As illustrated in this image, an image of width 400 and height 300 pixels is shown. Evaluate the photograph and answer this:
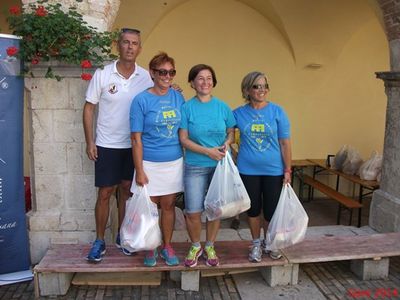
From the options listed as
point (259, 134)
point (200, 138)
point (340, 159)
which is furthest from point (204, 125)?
point (340, 159)

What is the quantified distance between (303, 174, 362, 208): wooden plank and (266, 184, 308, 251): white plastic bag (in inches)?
125

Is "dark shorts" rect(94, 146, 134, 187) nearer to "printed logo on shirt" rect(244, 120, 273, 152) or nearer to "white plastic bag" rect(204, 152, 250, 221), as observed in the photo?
"white plastic bag" rect(204, 152, 250, 221)

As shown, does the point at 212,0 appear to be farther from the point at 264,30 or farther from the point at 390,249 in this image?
the point at 390,249

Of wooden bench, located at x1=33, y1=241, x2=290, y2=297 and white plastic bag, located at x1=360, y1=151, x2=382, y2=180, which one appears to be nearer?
wooden bench, located at x1=33, y1=241, x2=290, y2=297

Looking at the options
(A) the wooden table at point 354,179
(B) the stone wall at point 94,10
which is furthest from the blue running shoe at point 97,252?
(A) the wooden table at point 354,179

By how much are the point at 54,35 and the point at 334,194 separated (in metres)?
5.25

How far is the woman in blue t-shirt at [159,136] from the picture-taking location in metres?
3.04

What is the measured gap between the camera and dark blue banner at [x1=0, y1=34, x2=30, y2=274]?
11.0 ft

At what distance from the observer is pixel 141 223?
10.1ft

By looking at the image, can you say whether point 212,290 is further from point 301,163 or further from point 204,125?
point 301,163

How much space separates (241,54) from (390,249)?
16.4 ft

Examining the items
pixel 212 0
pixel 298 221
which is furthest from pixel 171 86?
pixel 212 0

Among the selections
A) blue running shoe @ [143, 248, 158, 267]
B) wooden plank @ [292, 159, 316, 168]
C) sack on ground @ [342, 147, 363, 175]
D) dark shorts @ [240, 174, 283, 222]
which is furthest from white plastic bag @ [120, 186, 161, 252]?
wooden plank @ [292, 159, 316, 168]

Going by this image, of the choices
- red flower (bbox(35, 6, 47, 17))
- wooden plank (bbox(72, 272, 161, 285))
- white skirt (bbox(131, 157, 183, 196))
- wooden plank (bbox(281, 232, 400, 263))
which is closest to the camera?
white skirt (bbox(131, 157, 183, 196))
